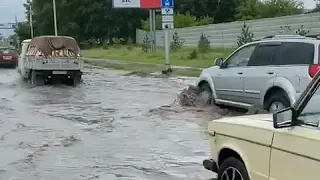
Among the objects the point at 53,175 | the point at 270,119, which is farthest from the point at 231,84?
the point at 270,119

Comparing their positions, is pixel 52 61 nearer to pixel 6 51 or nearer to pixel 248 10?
pixel 6 51

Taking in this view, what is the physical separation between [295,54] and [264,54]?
39.8 inches

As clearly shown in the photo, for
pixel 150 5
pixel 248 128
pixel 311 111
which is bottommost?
pixel 248 128

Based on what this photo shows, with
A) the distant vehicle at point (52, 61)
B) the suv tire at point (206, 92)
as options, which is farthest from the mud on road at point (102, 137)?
the distant vehicle at point (52, 61)

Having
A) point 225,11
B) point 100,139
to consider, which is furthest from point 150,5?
point 100,139

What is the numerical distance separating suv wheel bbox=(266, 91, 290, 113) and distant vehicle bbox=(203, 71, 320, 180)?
5.48 m

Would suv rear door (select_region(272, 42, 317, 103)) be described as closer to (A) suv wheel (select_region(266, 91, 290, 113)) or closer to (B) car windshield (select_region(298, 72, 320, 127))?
(A) suv wheel (select_region(266, 91, 290, 113))

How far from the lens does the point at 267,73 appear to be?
1196 centimetres

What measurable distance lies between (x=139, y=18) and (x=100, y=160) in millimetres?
78484

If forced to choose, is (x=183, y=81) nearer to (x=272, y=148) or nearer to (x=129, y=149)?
(x=129, y=149)

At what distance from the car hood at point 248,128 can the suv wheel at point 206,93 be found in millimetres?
8412

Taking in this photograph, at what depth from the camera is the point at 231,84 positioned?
1350 centimetres

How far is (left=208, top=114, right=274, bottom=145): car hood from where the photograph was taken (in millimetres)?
5223

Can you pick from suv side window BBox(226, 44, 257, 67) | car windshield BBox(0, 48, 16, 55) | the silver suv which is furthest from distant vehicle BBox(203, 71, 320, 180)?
car windshield BBox(0, 48, 16, 55)
